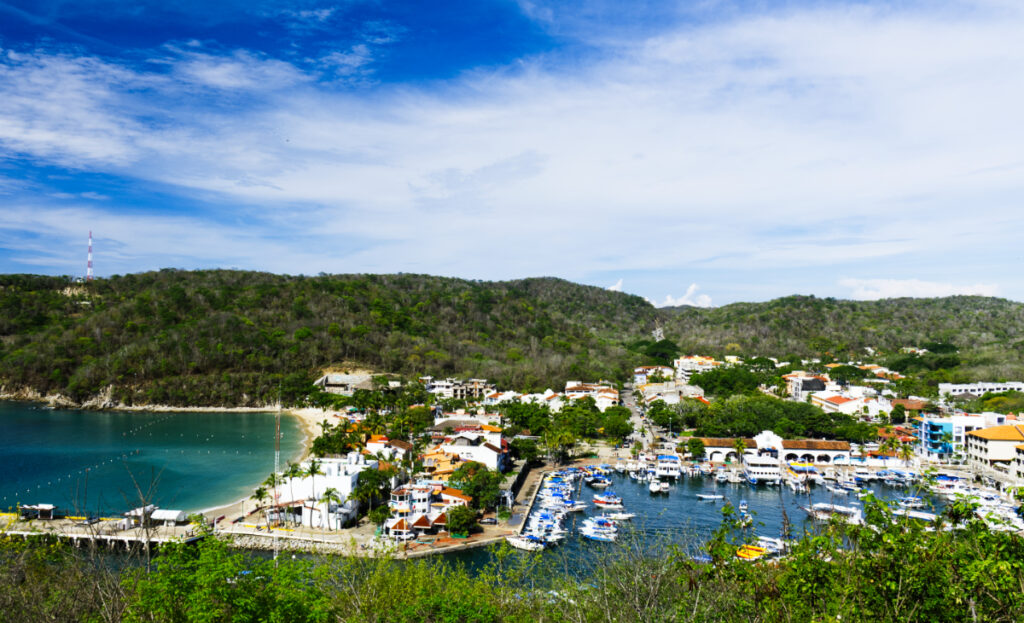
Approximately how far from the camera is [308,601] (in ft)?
23.1

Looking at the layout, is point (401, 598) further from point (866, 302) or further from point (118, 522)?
point (866, 302)

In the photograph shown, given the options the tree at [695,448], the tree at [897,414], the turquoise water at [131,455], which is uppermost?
the tree at [897,414]

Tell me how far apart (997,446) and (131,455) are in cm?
4328

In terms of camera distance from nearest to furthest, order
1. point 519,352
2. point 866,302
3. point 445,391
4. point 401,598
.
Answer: point 401,598
point 445,391
point 519,352
point 866,302

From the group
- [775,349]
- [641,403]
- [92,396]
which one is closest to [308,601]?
[641,403]

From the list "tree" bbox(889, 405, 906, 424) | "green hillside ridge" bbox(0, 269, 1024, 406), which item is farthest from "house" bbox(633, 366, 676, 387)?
"tree" bbox(889, 405, 906, 424)

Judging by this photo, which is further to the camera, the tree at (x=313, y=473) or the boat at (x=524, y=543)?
the tree at (x=313, y=473)

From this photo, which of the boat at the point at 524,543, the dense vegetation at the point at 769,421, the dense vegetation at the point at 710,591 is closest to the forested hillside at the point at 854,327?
the dense vegetation at the point at 769,421

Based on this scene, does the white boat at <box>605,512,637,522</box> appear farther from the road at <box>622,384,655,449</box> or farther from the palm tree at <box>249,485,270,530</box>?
the road at <box>622,384,655,449</box>

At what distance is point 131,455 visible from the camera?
30.1 m

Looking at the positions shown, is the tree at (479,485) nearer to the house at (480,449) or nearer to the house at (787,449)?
the house at (480,449)

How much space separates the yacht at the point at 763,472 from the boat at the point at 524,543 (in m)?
13.7

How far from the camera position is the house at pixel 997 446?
27797 mm

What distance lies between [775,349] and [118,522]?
7452cm
